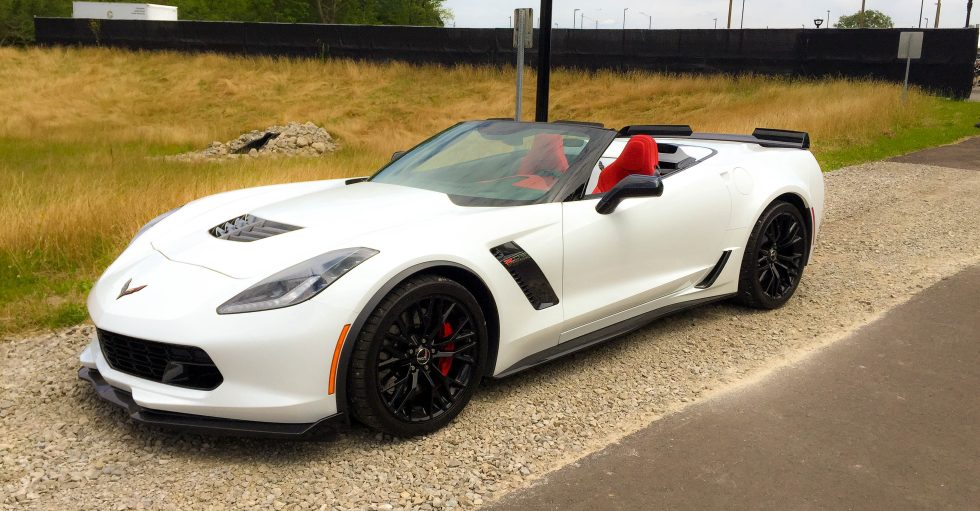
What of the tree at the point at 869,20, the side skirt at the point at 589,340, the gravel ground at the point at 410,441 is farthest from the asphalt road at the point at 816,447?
the tree at the point at 869,20

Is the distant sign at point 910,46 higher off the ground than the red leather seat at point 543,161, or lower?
higher

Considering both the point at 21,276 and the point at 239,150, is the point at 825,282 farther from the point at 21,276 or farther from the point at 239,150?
the point at 239,150

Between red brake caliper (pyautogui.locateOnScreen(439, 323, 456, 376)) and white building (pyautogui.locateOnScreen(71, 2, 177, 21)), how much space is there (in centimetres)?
5313

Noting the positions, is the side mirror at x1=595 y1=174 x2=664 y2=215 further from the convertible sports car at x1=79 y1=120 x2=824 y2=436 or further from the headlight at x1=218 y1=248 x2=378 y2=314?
the headlight at x1=218 y1=248 x2=378 y2=314

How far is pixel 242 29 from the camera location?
129 feet

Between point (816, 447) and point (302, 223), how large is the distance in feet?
7.92

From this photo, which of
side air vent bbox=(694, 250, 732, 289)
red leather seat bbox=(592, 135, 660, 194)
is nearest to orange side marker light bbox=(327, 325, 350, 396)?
red leather seat bbox=(592, 135, 660, 194)

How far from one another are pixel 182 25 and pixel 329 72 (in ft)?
33.8

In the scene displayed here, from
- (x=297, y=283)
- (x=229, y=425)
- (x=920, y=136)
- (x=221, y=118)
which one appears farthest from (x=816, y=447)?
(x=221, y=118)

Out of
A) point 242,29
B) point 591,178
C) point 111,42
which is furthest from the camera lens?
point 111,42

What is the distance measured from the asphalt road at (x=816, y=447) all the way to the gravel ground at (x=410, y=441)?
0.16m

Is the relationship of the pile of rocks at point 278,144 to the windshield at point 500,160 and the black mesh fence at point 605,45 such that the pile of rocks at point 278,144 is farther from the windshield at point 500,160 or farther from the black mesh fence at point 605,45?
the windshield at point 500,160

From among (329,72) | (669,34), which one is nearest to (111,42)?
(329,72)

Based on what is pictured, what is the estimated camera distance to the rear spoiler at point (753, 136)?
5.46 meters
